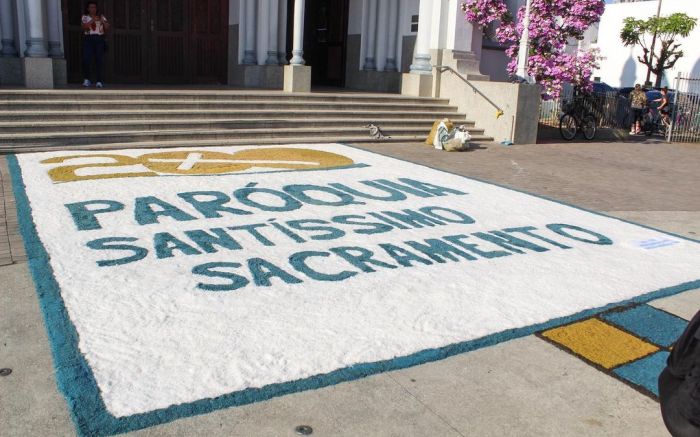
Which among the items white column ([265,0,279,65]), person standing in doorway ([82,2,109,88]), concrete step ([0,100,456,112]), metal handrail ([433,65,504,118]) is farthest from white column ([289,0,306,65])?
person standing in doorway ([82,2,109,88])

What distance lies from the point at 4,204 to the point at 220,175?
2598mm

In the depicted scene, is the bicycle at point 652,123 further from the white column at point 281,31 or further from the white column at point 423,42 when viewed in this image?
the white column at point 281,31

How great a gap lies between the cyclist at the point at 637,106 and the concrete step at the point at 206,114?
6229 mm

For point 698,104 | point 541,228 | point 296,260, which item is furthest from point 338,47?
point 296,260

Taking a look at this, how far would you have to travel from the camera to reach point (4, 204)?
6602 millimetres

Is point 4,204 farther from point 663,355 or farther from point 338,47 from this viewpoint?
point 338,47

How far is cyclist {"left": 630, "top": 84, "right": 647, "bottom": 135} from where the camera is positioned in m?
17.8

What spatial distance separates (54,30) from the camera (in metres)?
13.4

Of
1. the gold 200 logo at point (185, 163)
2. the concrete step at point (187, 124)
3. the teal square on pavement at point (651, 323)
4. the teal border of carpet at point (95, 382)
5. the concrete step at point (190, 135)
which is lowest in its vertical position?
the teal border of carpet at point (95, 382)

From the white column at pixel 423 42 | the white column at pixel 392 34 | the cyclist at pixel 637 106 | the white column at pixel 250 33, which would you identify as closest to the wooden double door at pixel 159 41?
the white column at pixel 250 33

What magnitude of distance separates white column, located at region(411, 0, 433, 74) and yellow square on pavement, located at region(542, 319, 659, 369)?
12100 millimetres

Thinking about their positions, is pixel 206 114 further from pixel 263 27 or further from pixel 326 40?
pixel 326 40

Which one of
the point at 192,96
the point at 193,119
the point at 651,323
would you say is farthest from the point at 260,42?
the point at 651,323

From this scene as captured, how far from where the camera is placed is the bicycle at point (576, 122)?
16.0 metres
